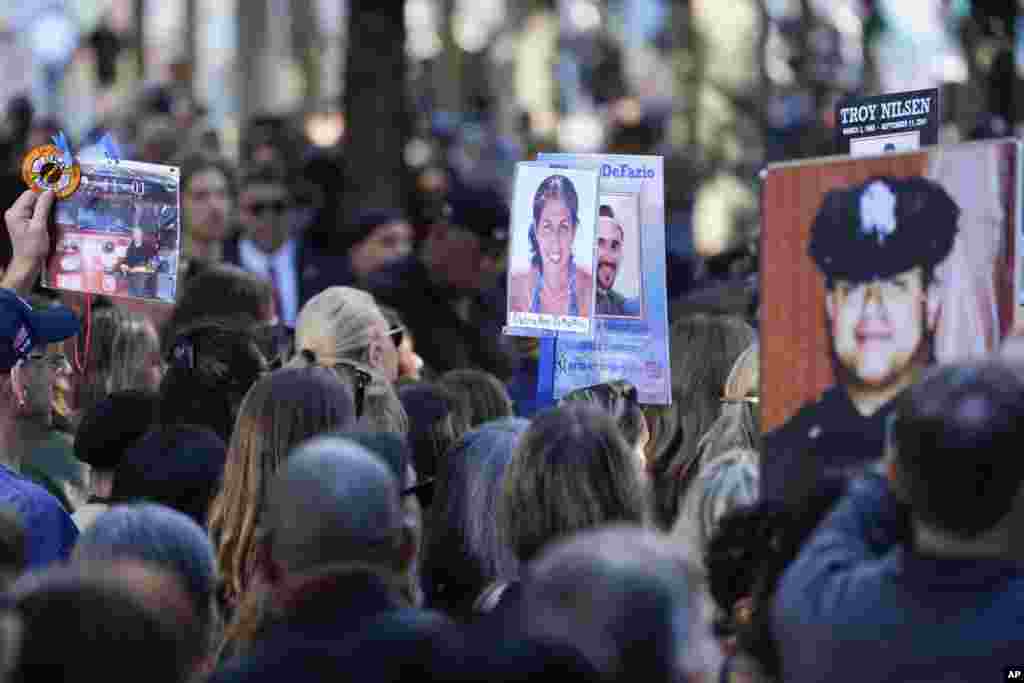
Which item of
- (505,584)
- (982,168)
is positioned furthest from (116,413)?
(982,168)

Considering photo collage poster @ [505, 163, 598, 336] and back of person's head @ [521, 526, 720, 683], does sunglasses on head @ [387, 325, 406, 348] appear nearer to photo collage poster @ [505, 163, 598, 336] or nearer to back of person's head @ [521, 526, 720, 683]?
photo collage poster @ [505, 163, 598, 336]

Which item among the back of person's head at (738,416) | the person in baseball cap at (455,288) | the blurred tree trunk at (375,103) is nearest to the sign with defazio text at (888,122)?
the back of person's head at (738,416)

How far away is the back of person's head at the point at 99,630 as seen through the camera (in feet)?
11.3

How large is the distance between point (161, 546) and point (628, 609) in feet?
4.83

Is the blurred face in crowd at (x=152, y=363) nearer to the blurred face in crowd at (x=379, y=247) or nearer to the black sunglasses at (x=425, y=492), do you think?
the black sunglasses at (x=425, y=492)

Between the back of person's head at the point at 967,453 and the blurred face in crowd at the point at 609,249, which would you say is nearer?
the back of person's head at the point at 967,453

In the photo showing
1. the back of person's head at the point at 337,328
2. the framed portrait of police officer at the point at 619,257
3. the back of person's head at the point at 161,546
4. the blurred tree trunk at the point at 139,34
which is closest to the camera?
the back of person's head at the point at 161,546

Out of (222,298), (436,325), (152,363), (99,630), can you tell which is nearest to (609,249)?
(152,363)

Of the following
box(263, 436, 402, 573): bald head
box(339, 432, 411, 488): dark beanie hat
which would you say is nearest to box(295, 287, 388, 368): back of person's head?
box(339, 432, 411, 488): dark beanie hat

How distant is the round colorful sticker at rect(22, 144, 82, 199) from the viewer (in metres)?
6.37

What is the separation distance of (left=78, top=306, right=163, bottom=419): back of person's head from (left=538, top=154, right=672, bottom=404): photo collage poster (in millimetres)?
1843

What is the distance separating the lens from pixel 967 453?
12.7ft

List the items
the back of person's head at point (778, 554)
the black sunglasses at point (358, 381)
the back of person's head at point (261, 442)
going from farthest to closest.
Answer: the black sunglasses at point (358, 381) → the back of person's head at point (261, 442) → the back of person's head at point (778, 554)

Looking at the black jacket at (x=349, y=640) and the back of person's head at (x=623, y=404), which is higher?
the back of person's head at (x=623, y=404)
